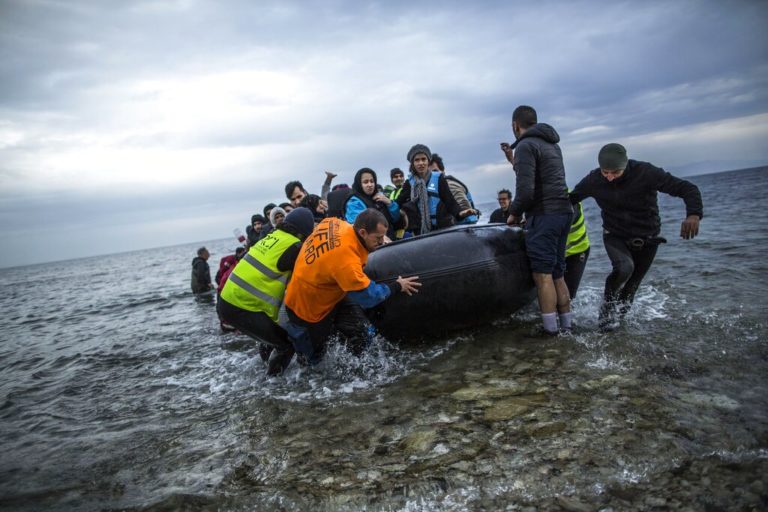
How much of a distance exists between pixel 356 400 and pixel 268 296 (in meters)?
1.40

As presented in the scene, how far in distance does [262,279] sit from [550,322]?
9.85 ft

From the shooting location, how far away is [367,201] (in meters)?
5.98

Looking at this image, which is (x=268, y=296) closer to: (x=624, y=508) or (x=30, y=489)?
(x=30, y=489)

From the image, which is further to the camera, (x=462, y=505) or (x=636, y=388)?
(x=636, y=388)

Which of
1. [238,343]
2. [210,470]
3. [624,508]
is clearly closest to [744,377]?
[624,508]

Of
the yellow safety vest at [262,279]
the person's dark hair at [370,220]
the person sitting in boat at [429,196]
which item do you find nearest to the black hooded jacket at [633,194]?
the person sitting in boat at [429,196]

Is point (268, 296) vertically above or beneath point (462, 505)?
above

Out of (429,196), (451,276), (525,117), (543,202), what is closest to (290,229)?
(451,276)

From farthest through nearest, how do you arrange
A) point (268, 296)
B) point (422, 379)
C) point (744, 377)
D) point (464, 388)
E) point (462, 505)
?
point (268, 296), point (422, 379), point (464, 388), point (744, 377), point (462, 505)

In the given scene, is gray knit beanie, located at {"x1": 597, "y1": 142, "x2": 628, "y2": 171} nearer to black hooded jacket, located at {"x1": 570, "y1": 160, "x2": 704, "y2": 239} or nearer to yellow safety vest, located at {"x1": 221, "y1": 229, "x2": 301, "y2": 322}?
black hooded jacket, located at {"x1": 570, "y1": 160, "x2": 704, "y2": 239}

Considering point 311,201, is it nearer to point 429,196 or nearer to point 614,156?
point 429,196

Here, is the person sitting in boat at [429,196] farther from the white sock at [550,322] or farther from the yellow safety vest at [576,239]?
the white sock at [550,322]

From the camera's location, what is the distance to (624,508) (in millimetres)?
1995

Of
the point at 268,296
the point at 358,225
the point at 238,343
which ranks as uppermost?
the point at 358,225
